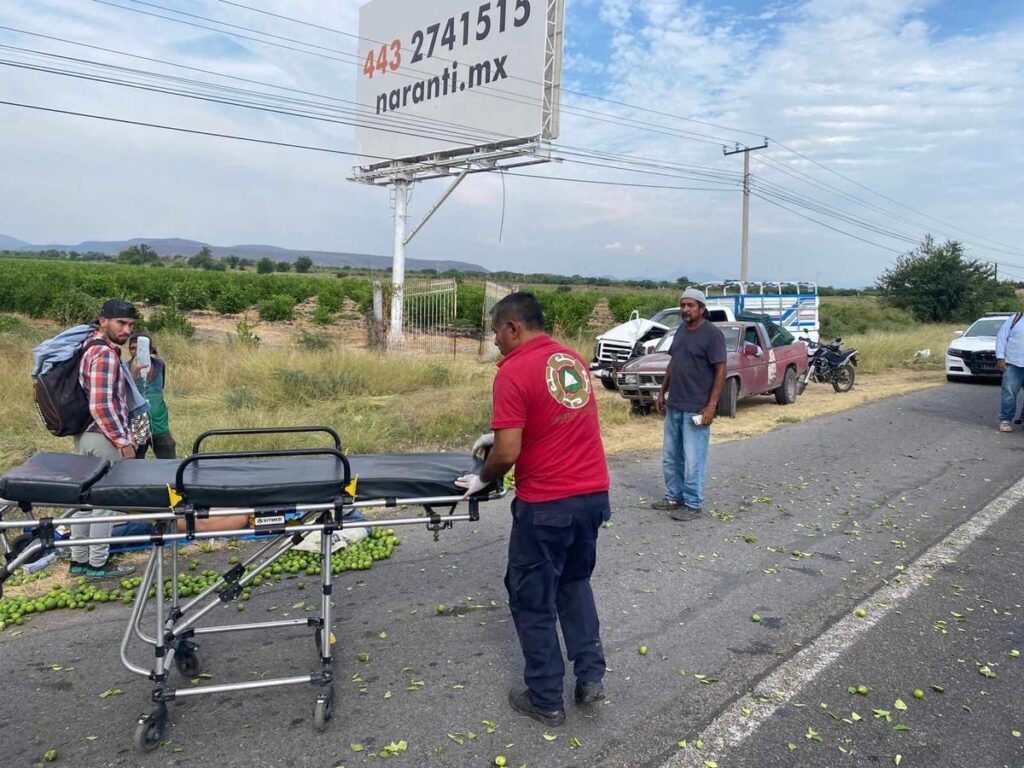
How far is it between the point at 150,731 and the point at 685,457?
186 inches

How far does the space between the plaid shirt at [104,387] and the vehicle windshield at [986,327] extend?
705 inches

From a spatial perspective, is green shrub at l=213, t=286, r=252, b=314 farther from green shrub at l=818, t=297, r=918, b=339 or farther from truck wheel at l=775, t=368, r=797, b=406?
truck wheel at l=775, t=368, r=797, b=406

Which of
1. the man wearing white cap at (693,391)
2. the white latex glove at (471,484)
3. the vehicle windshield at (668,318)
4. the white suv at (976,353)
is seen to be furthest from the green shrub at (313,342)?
the white suv at (976,353)

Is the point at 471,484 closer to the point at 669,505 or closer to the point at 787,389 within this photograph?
the point at 669,505

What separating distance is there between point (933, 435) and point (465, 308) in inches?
866

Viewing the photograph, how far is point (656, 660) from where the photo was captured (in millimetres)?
3988

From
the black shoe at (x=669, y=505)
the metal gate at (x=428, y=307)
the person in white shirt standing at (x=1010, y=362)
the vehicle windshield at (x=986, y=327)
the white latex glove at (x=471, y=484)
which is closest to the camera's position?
the white latex glove at (x=471, y=484)

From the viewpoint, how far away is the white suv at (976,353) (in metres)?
16.2

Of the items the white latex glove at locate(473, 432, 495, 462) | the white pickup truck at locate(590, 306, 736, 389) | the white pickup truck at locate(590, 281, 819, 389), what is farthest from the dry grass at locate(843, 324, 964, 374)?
the white latex glove at locate(473, 432, 495, 462)

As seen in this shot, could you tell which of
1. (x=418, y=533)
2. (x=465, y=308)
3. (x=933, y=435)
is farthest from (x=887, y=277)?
(x=418, y=533)

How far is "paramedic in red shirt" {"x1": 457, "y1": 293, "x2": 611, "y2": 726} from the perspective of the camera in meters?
3.28

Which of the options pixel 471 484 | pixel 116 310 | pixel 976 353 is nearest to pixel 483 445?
pixel 471 484

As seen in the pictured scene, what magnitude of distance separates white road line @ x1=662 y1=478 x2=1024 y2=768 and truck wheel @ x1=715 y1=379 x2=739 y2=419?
20.0 ft

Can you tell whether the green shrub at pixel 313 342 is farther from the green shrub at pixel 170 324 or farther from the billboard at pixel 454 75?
the billboard at pixel 454 75
